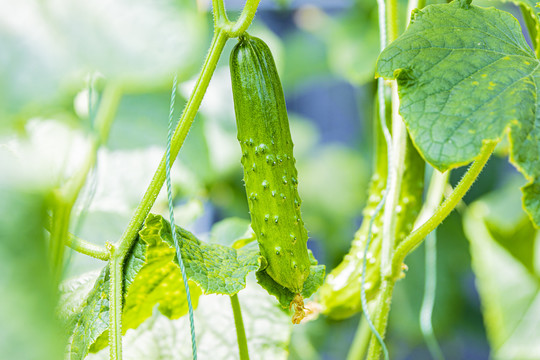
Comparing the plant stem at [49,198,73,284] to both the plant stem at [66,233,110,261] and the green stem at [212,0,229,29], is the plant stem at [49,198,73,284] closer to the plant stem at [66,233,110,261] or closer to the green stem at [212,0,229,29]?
the plant stem at [66,233,110,261]

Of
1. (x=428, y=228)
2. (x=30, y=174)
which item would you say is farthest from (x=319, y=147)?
(x=30, y=174)

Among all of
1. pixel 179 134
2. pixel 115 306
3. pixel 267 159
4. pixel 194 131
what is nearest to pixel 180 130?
pixel 179 134

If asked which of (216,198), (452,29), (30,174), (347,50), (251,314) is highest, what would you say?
(347,50)

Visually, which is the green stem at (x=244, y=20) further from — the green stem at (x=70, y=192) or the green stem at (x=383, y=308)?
the green stem at (x=383, y=308)

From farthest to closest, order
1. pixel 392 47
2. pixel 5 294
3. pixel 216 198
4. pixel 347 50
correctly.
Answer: pixel 216 198, pixel 347 50, pixel 392 47, pixel 5 294

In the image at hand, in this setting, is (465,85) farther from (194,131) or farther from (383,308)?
(194,131)

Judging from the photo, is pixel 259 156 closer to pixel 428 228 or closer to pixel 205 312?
pixel 428 228
